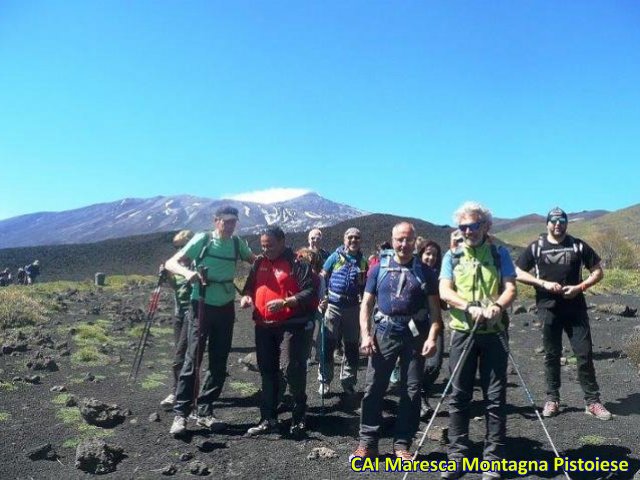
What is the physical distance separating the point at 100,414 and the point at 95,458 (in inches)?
44.4

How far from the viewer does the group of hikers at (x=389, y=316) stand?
396 cm

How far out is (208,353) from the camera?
16.6ft

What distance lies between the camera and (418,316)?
4.20 m

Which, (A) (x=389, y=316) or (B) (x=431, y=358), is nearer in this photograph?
(A) (x=389, y=316)

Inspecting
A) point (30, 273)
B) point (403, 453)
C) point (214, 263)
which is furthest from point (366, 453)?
point (30, 273)

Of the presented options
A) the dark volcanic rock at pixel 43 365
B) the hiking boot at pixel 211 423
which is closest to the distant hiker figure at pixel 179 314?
the hiking boot at pixel 211 423

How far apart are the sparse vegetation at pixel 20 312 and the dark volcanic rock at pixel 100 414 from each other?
7434 mm

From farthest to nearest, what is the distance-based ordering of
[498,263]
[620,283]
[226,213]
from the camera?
[620,283] < [226,213] < [498,263]

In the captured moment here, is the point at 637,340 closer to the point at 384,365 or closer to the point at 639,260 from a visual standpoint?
the point at 384,365

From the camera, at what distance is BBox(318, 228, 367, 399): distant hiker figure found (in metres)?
6.10

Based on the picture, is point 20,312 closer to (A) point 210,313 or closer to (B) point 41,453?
(B) point 41,453

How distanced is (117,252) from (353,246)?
1567 inches

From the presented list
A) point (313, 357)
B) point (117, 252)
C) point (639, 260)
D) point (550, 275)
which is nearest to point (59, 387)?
point (313, 357)

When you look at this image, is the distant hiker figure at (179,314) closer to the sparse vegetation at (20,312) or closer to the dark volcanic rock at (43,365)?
the dark volcanic rock at (43,365)
